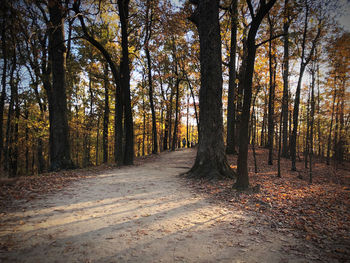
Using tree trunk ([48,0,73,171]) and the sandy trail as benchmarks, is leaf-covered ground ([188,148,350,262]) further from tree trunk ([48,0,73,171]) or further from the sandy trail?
tree trunk ([48,0,73,171])

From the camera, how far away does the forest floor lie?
2428 mm

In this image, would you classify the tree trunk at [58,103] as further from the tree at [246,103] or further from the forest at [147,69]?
the tree at [246,103]

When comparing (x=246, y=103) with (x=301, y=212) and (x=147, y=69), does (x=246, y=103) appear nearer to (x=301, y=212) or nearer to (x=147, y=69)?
(x=301, y=212)

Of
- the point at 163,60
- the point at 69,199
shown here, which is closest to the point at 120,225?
the point at 69,199

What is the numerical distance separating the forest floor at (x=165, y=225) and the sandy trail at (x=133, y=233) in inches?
0.6

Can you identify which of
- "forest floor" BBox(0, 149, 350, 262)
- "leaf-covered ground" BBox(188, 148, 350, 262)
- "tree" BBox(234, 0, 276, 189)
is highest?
"tree" BBox(234, 0, 276, 189)

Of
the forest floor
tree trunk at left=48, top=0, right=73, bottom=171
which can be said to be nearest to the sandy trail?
the forest floor

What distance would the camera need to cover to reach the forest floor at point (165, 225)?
2428mm

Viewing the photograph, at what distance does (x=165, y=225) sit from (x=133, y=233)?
64cm

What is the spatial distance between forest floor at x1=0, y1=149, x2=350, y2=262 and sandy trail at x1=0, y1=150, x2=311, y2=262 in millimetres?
15

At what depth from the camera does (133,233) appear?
115 inches

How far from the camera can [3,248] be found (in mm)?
2320

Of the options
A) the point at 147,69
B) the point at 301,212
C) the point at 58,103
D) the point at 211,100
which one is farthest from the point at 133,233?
the point at 147,69

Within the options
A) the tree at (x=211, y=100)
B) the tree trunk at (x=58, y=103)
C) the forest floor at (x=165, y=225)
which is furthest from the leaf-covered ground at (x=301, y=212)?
the tree trunk at (x=58, y=103)
